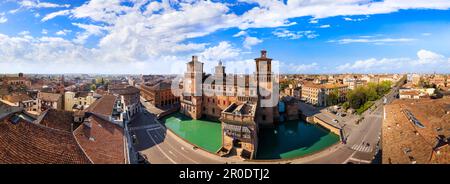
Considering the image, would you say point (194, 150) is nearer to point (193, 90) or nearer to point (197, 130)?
point (197, 130)

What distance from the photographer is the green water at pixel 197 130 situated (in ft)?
38.1

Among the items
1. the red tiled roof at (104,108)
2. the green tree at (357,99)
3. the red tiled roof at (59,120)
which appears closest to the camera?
the red tiled roof at (59,120)

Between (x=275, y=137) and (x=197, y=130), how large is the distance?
5.01 m

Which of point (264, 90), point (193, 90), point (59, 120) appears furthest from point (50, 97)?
point (264, 90)

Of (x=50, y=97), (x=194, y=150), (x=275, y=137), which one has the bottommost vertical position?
(x=275, y=137)

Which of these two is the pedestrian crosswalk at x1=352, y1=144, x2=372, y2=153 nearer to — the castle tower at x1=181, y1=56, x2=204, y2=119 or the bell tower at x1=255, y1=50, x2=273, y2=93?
the bell tower at x1=255, y1=50, x2=273, y2=93

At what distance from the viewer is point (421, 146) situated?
461 centimetres

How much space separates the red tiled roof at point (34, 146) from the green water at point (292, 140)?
25.1 ft

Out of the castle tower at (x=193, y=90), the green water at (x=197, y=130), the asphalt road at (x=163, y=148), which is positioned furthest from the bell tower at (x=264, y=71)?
the asphalt road at (x=163, y=148)

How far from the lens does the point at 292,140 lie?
12.5 meters

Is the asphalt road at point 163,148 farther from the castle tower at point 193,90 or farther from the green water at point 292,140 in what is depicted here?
the castle tower at point 193,90
